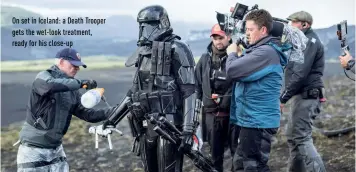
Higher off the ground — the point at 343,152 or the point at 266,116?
the point at 266,116

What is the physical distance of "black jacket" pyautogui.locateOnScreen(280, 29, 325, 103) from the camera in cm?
557

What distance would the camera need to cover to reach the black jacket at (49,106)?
4.61m

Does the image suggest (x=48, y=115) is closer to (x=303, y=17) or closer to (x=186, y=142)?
(x=186, y=142)

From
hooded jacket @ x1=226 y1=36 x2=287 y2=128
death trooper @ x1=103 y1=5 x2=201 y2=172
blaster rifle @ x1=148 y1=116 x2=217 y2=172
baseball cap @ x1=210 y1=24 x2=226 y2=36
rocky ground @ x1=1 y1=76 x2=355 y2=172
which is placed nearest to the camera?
hooded jacket @ x1=226 y1=36 x2=287 y2=128

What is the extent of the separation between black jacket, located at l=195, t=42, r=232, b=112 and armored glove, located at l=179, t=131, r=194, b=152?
1.08m

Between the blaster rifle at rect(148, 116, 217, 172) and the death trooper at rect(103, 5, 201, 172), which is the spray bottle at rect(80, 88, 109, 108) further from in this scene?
the blaster rifle at rect(148, 116, 217, 172)

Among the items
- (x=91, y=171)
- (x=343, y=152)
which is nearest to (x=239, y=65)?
(x=343, y=152)

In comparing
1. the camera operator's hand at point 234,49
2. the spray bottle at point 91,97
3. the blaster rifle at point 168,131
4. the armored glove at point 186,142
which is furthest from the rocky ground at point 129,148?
the spray bottle at point 91,97

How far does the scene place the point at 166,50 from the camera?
444cm

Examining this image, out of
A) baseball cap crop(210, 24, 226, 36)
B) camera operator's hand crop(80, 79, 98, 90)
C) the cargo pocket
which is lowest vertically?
the cargo pocket

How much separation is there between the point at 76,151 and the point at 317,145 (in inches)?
191

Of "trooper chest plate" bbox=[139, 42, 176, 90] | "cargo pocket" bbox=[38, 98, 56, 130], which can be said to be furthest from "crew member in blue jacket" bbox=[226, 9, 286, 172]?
"cargo pocket" bbox=[38, 98, 56, 130]

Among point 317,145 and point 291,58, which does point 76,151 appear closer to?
point 317,145

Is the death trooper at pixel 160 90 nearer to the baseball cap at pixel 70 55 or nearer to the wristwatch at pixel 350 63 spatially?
the baseball cap at pixel 70 55
